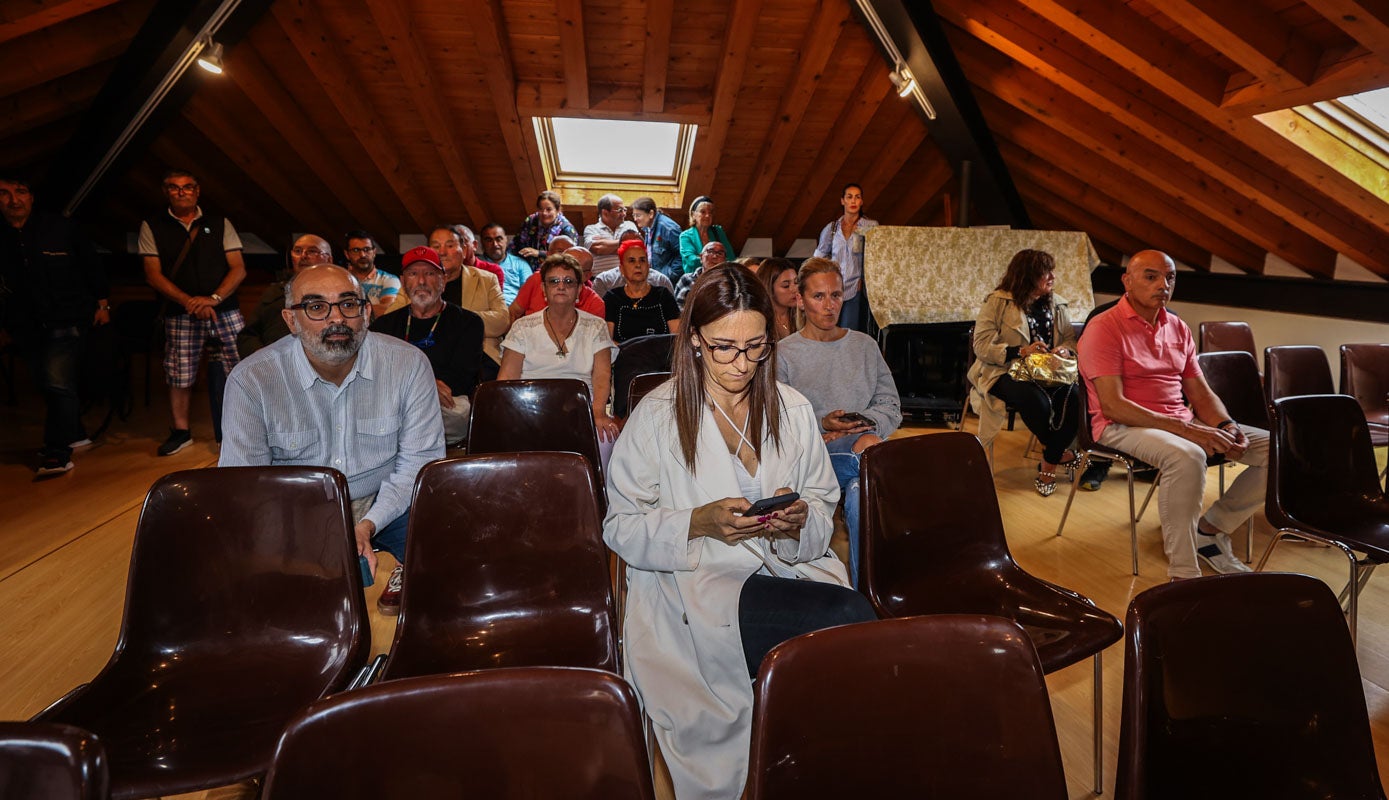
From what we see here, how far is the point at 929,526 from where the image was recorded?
1.84 m

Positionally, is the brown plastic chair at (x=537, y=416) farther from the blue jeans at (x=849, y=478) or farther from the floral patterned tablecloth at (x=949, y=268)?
the floral patterned tablecloth at (x=949, y=268)

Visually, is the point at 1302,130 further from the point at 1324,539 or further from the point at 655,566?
the point at 655,566

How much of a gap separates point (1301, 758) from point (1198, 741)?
0.17 m

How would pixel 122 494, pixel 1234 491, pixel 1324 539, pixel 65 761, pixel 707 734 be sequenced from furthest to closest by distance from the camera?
pixel 122 494 < pixel 1234 491 < pixel 1324 539 < pixel 707 734 < pixel 65 761

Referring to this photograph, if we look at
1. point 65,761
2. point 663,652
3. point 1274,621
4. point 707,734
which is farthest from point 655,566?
point 1274,621

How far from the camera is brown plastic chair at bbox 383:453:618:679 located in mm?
1588

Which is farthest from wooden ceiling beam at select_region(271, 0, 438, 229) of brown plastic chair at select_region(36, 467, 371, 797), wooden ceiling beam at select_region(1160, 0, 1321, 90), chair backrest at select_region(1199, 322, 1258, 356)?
chair backrest at select_region(1199, 322, 1258, 356)

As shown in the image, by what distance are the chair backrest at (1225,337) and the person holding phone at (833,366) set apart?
2.63m

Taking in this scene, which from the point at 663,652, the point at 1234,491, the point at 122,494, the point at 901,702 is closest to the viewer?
the point at 901,702

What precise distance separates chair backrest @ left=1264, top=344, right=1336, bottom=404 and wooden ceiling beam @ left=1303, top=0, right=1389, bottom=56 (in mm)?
1363

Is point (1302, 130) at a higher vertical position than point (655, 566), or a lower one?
higher

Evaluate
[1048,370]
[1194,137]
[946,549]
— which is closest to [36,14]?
[946,549]

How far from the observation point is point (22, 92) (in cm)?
489

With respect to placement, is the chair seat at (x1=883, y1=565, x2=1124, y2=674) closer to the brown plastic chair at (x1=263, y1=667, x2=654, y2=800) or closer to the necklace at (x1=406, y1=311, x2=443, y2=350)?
the brown plastic chair at (x1=263, y1=667, x2=654, y2=800)
